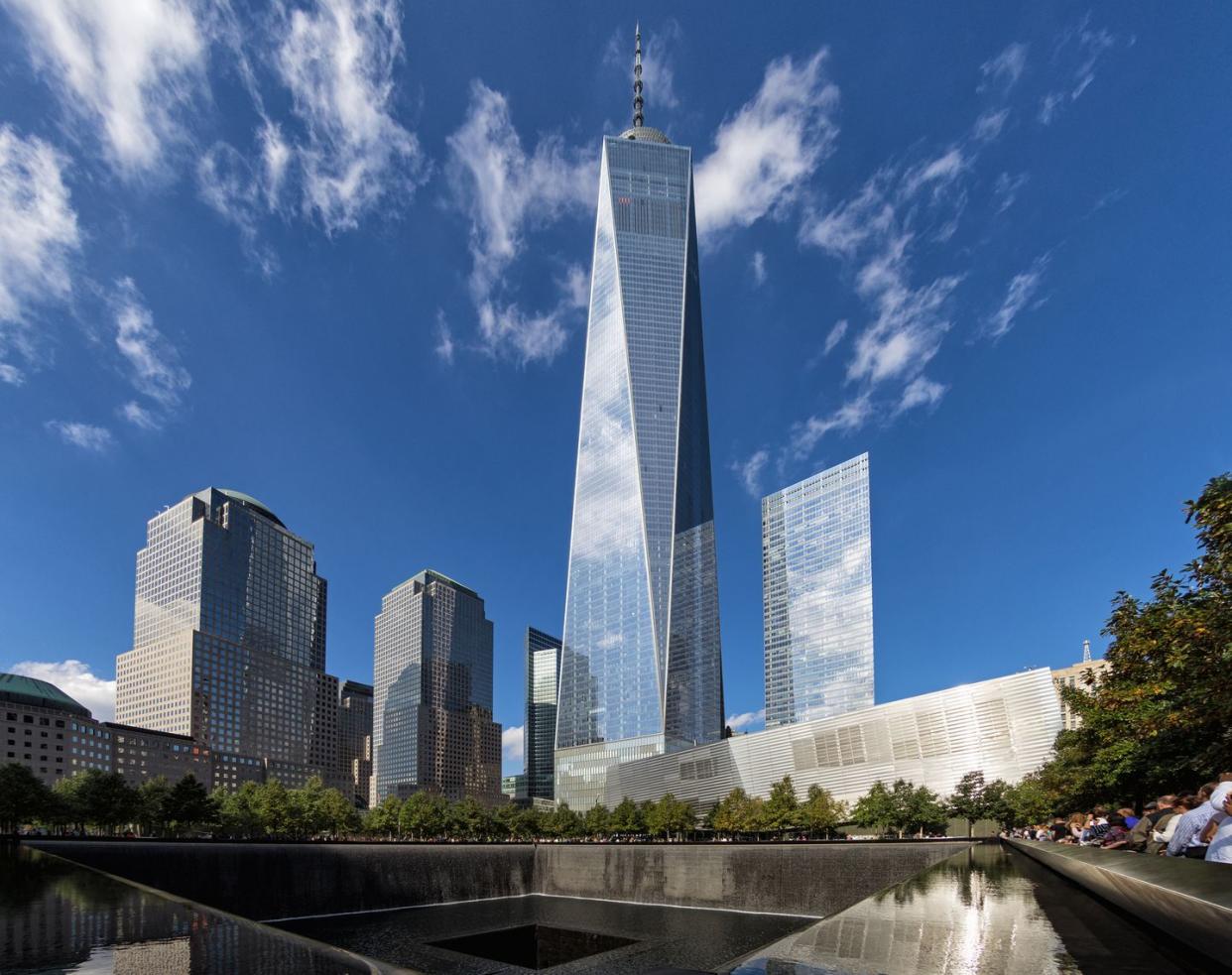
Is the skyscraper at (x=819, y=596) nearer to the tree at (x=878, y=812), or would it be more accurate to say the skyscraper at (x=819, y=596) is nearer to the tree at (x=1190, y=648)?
the tree at (x=878, y=812)

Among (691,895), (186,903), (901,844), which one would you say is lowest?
(691,895)

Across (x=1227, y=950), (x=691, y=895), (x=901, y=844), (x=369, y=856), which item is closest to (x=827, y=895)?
(x=901, y=844)

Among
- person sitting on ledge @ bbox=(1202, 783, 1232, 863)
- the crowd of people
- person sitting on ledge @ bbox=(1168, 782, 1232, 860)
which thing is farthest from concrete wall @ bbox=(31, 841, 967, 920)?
person sitting on ledge @ bbox=(1202, 783, 1232, 863)

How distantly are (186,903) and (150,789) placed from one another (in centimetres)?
9949

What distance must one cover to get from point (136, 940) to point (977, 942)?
857 centimetres

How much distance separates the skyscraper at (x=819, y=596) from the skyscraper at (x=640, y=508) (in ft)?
62.5

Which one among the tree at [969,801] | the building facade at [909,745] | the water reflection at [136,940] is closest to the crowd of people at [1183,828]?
the water reflection at [136,940]

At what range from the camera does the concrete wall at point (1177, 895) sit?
4484 mm

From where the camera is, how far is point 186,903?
37.8ft

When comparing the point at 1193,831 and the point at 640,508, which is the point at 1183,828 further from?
the point at 640,508

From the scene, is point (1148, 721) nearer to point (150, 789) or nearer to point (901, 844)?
point (901, 844)

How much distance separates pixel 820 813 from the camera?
88.2 meters

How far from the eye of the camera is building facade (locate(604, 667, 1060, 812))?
87062 mm

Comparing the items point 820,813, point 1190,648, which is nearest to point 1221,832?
point 1190,648
